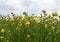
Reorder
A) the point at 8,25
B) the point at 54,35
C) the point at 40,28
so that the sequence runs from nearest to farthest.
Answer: the point at 54,35 → the point at 40,28 → the point at 8,25

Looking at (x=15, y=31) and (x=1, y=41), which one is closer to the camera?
(x=1, y=41)

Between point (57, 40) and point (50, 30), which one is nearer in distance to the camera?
point (57, 40)

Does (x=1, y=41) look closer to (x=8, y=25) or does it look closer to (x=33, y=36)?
(x=33, y=36)

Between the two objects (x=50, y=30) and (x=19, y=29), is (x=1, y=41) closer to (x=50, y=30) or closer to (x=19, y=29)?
(x=19, y=29)

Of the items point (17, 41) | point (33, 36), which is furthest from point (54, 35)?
point (17, 41)

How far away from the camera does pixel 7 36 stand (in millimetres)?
4230

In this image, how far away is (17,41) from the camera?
4086 mm

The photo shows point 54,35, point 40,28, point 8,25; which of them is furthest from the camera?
point 8,25

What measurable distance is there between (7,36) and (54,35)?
911 mm

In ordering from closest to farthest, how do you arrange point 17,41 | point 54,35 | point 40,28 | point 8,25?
point 17,41 → point 54,35 → point 40,28 → point 8,25

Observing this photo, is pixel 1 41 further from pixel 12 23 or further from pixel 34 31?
pixel 12 23

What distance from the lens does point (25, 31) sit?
14.5ft

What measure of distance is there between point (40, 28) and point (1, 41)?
37.6 inches

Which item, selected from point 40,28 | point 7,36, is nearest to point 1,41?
point 7,36
